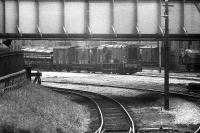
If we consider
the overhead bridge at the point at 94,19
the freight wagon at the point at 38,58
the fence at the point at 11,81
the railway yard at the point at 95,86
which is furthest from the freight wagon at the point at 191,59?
the fence at the point at 11,81

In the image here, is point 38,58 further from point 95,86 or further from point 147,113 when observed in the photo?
point 147,113

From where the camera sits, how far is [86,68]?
5306 cm

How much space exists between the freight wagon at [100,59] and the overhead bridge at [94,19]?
23.7 m

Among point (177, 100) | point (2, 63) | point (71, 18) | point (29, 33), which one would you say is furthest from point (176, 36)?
point (2, 63)

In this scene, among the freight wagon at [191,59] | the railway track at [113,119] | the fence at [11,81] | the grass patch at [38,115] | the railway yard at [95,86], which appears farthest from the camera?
the freight wagon at [191,59]

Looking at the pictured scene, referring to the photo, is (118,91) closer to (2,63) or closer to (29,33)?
(29,33)

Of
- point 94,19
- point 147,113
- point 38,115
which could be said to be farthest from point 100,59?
point 38,115

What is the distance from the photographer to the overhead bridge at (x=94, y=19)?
81.2 feet

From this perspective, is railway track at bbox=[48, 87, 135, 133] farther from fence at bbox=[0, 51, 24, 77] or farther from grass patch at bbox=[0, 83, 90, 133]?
fence at bbox=[0, 51, 24, 77]

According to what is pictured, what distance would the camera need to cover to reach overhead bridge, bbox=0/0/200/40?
24.8 meters

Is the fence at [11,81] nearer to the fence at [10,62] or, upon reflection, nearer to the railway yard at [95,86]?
the railway yard at [95,86]

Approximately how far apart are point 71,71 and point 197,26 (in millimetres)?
33322

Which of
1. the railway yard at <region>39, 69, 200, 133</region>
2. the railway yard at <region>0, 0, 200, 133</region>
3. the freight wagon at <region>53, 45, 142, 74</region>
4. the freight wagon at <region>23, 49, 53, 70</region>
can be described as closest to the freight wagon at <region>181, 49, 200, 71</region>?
the freight wagon at <region>53, 45, 142, 74</region>

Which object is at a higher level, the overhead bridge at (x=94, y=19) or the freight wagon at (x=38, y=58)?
the overhead bridge at (x=94, y=19)
